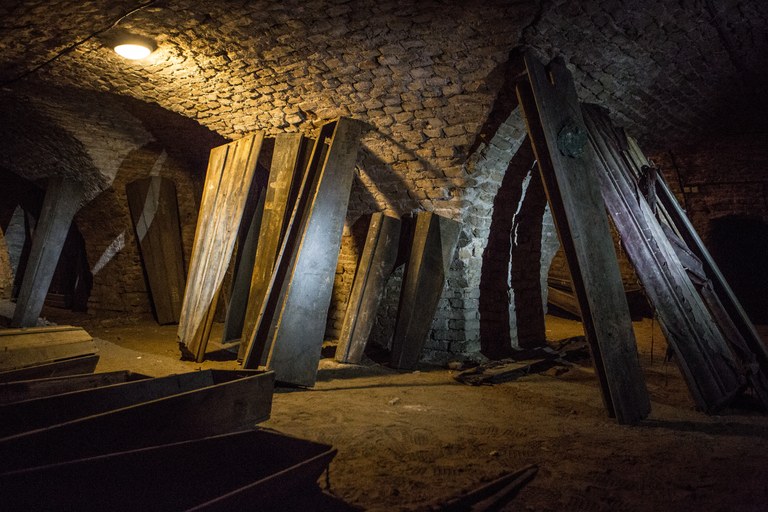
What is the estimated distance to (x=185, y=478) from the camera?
6.30ft

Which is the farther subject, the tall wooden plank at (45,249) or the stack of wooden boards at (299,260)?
the tall wooden plank at (45,249)

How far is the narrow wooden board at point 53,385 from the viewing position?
2.37 metres

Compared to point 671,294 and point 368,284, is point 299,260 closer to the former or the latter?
point 368,284

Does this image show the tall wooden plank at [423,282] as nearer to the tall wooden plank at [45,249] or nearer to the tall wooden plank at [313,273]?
the tall wooden plank at [313,273]

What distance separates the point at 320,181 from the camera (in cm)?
448

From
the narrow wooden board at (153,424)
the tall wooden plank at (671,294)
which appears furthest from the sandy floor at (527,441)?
the narrow wooden board at (153,424)

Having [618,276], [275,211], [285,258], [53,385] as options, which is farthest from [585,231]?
[53,385]

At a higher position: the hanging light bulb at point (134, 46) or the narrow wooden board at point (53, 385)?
the hanging light bulb at point (134, 46)

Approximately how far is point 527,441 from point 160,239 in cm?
651

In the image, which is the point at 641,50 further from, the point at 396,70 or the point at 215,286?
the point at 215,286

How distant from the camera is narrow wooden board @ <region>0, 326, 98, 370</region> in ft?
12.0

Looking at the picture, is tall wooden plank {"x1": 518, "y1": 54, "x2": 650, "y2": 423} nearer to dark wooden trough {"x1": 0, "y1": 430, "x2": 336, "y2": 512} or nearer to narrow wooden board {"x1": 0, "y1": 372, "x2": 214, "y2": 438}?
dark wooden trough {"x1": 0, "y1": 430, "x2": 336, "y2": 512}

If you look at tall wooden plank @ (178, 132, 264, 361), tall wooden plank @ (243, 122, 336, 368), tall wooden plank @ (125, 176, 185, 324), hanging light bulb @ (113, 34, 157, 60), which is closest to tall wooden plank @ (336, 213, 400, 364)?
tall wooden plank @ (243, 122, 336, 368)

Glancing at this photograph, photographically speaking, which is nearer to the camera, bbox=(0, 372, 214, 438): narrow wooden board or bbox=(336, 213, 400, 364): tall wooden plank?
bbox=(0, 372, 214, 438): narrow wooden board
